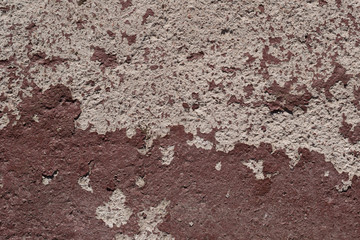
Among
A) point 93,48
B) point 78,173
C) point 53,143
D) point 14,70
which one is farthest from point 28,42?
point 78,173

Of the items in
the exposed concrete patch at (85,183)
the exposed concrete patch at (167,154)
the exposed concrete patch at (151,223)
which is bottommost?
the exposed concrete patch at (151,223)

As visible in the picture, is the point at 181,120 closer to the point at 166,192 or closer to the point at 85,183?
the point at 166,192

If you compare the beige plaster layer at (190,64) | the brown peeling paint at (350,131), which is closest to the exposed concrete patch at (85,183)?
the beige plaster layer at (190,64)

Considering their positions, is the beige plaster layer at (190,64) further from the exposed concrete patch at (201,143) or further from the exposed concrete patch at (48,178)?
the exposed concrete patch at (48,178)

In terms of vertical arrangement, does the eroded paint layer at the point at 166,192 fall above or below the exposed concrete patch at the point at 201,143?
below

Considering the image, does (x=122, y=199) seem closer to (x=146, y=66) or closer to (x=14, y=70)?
(x=146, y=66)

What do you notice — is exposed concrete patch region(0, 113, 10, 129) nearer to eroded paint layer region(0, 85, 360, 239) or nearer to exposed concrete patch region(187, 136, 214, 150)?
eroded paint layer region(0, 85, 360, 239)

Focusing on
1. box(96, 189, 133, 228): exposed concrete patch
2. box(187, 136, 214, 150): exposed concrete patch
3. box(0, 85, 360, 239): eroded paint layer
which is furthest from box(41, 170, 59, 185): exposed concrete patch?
box(187, 136, 214, 150): exposed concrete patch

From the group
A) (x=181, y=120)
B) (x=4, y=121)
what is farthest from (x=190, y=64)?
(x=4, y=121)
